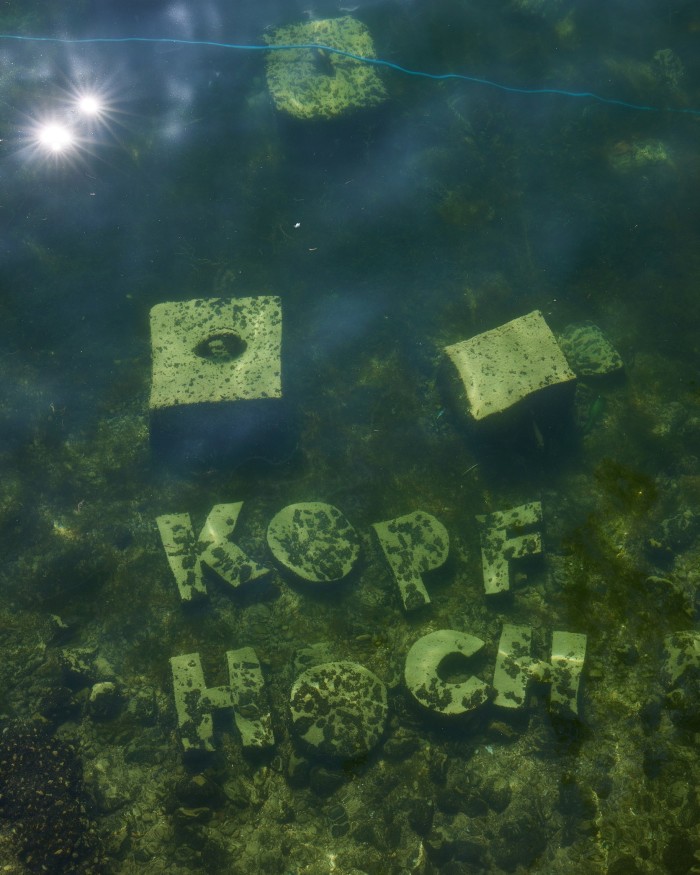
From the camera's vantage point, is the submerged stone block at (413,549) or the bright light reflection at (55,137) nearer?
the submerged stone block at (413,549)

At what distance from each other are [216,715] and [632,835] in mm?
2868

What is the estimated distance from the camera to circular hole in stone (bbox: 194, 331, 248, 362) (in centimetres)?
504

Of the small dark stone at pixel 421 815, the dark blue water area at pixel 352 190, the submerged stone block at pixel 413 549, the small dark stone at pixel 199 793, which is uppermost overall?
the dark blue water area at pixel 352 190

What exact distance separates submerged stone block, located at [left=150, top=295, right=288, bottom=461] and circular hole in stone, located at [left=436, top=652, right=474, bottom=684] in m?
2.14

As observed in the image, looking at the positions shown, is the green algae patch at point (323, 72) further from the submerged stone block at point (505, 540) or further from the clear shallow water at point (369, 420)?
the submerged stone block at point (505, 540)

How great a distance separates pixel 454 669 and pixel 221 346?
3.25m

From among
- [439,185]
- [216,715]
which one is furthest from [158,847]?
[439,185]

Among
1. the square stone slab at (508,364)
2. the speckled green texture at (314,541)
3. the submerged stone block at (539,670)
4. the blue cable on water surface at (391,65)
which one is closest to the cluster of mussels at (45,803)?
the speckled green texture at (314,541)

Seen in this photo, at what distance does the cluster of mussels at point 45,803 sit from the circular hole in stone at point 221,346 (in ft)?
10.3

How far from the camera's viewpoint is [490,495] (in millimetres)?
4883

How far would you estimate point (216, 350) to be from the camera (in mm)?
5082

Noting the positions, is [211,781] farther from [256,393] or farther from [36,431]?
[36,431]

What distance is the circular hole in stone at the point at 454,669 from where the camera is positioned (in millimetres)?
4176

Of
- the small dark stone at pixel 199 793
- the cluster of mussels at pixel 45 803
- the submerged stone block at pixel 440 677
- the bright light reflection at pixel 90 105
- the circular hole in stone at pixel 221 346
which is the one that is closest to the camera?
the cluster of mussels at pixel 45 803
